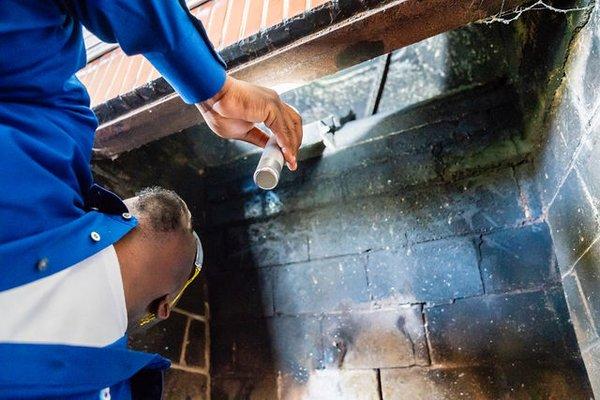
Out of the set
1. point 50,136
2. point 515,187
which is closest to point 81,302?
point 50,136

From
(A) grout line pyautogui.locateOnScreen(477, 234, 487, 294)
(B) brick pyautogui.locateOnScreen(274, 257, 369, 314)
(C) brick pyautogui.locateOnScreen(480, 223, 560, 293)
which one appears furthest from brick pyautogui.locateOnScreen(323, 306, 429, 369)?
(C) brick pyautogui.locateOnScreen(480, 223, 560, 293)

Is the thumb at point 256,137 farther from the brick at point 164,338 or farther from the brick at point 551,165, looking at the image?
the brick at point 164,338

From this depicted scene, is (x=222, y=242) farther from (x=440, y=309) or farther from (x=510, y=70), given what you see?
(x=510, y=70)

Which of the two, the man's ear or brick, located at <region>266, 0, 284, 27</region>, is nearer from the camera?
the man's ear

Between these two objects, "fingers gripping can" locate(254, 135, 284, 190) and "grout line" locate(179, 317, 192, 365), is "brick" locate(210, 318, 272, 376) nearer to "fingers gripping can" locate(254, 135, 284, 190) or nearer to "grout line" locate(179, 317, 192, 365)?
"grout line" locate(179, 317, 192, 365)

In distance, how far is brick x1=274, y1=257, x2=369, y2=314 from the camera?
272 centimetres

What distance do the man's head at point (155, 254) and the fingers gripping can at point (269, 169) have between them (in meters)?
0.41

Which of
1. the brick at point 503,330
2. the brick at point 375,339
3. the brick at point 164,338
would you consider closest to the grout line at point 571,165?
the brick at point 503,330

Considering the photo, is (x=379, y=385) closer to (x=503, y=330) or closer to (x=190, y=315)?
(x=503, y=330)

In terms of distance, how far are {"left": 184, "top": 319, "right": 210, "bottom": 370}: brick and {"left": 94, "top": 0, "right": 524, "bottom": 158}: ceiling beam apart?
165cm

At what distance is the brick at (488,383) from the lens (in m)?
2.03

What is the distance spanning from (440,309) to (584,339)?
738mm

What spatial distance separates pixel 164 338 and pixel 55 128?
6.71 feet

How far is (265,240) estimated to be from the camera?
3.16 meters
